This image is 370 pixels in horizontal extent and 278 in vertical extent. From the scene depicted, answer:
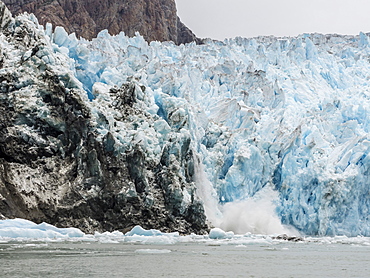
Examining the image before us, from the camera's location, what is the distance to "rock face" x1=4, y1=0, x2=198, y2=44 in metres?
55.9

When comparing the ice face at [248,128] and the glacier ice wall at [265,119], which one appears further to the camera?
the glacier ice wall at [265,119]

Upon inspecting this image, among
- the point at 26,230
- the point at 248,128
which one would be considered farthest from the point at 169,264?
the point at 248,128

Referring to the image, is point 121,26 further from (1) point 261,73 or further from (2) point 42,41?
(2) point 42,41

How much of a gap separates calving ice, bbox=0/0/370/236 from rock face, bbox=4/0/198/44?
43.8 ft

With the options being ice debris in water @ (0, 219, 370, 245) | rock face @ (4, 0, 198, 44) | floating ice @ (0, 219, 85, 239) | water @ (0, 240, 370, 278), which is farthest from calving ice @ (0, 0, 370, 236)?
rock face @ (4, 0, 198, 44)

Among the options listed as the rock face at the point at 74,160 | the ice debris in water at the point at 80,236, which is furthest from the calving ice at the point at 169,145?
the ice debris in water at the point at 80,236

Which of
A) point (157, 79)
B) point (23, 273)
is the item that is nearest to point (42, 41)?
point (157, 79)

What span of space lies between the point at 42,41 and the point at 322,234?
21886 millimetres

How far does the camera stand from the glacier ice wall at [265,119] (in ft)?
113

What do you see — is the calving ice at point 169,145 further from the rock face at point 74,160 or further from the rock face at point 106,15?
the rock face at point 106,15

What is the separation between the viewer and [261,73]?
44938mm

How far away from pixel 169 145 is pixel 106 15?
31.0m

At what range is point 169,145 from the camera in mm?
32375

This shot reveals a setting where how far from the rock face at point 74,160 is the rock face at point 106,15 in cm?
2279
